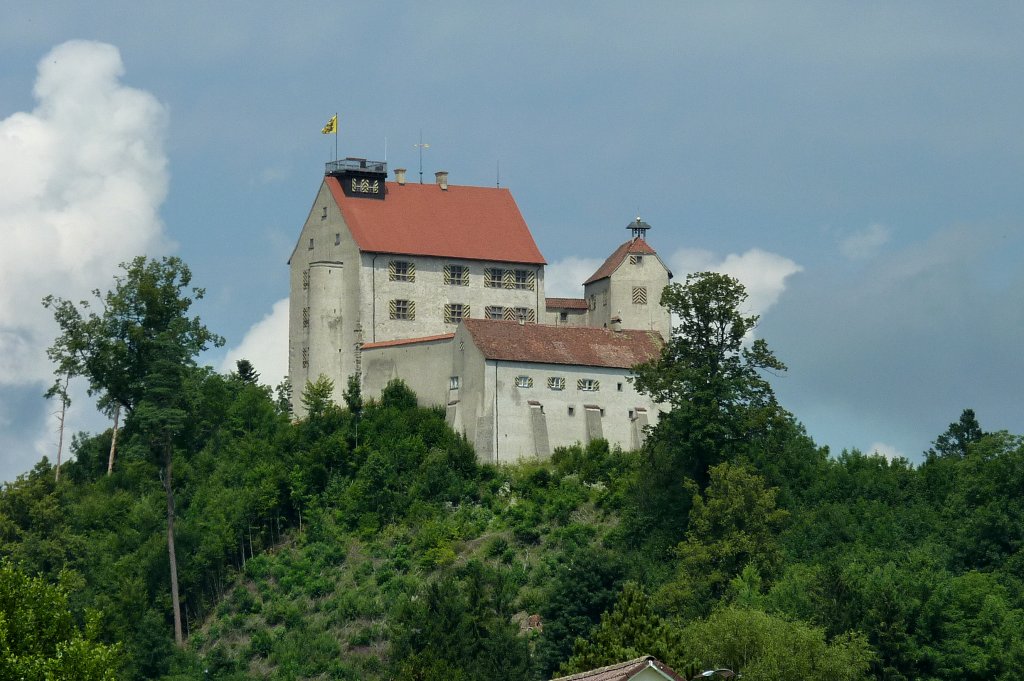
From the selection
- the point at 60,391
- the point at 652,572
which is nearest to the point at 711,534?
the point at 652,572

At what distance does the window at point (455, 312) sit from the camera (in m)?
91.9

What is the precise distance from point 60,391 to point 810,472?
3282 centimetres

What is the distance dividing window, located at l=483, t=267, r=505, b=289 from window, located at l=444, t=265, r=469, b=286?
84cm

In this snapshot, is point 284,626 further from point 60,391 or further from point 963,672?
point 963,672

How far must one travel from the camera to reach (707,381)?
3049 inches

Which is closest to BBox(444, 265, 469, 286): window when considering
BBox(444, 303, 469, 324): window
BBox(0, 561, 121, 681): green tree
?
BBox(444, 303, 469, 324): window

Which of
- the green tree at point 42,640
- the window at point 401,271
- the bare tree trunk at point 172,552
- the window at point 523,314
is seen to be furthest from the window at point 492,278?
the green tree at point 42,640

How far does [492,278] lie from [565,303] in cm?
350

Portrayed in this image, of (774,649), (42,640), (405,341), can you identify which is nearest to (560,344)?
(405,341)

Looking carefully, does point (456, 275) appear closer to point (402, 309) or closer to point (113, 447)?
point (402, 309)

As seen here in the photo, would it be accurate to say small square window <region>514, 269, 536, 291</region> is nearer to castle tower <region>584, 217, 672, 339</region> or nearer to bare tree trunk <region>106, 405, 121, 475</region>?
castle tower <region>584, 217, 672, 339</region>

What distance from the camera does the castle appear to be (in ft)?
277

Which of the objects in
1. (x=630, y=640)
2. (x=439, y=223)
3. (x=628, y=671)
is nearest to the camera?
(x=628, y=671)

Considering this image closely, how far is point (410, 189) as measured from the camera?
96875mm
